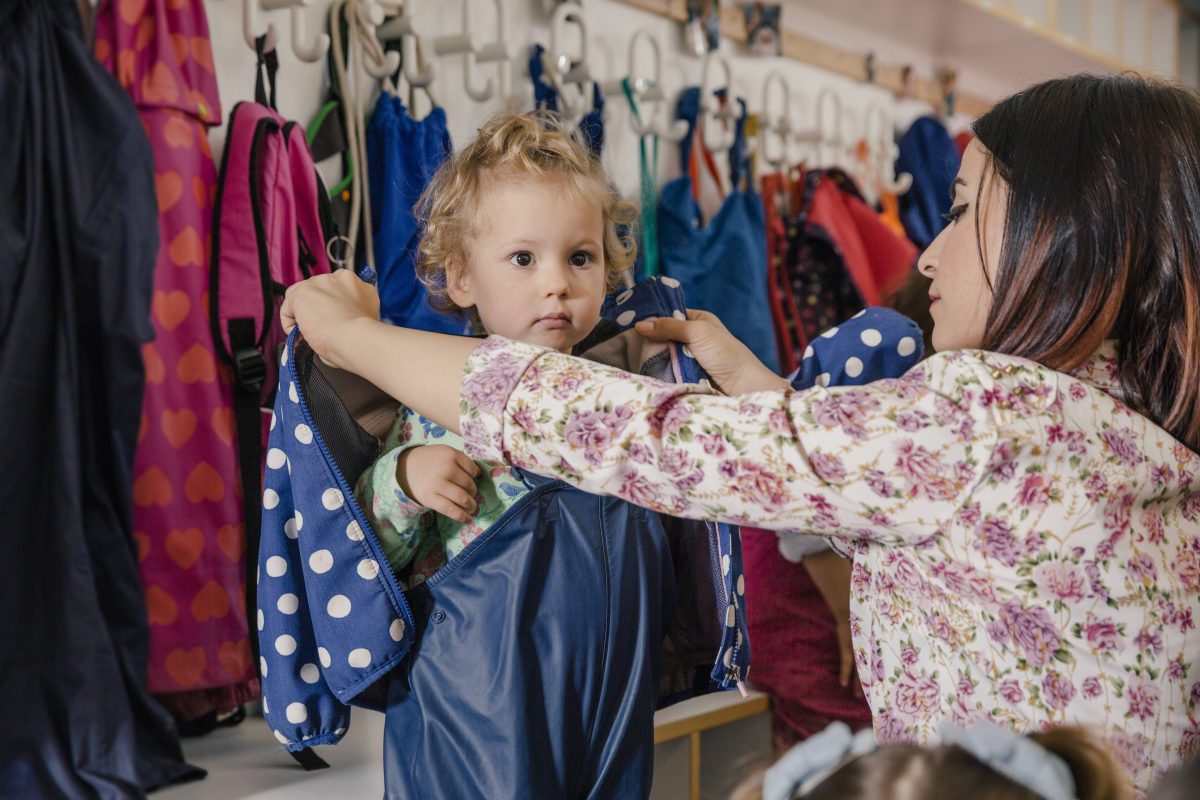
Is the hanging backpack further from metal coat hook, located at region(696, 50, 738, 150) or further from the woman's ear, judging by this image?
metal coat hook, located at region(696, 50, 738, 150)

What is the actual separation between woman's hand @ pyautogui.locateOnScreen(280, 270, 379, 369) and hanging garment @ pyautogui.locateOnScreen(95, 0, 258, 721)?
505 millimetres

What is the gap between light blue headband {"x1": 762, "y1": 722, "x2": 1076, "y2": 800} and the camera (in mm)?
536

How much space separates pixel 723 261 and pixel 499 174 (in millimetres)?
1174

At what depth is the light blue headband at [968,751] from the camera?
21.1 inches

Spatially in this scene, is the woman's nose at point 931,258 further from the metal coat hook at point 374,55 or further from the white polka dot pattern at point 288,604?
the metal coat hook at point 374,55

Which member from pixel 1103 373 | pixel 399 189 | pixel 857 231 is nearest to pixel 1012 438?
pixel 1103 373

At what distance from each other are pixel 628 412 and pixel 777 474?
10cm

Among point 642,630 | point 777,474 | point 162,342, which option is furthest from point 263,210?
point 777,474

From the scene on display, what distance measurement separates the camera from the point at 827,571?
58.0 inches

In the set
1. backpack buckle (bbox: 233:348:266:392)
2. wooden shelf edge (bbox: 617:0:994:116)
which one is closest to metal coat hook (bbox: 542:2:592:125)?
wooden shelf edge (bbox: 617:0:994:116)

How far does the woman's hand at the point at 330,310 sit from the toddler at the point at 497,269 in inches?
4.4

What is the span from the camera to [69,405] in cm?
125

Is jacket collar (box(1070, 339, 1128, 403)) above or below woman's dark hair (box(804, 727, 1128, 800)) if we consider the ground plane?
above

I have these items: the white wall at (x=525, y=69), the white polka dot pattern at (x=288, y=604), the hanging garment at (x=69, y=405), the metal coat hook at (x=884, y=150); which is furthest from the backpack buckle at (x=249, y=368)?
the metal coat hook at (x=884, y=150)
